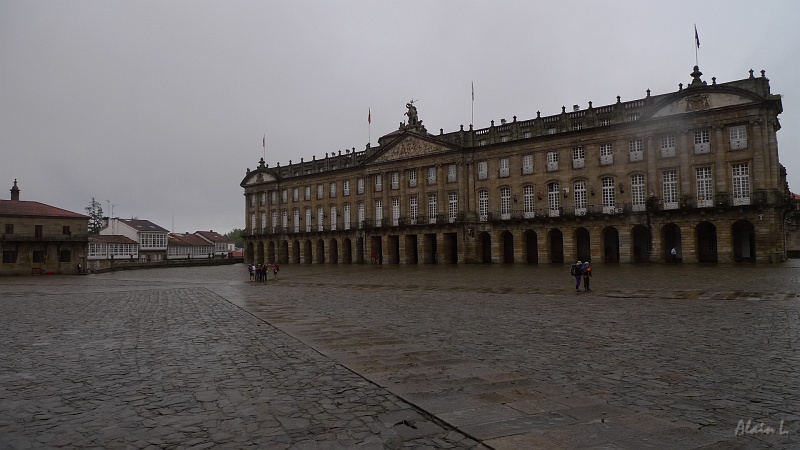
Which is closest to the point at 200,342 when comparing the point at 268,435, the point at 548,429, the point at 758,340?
the point at 268,435

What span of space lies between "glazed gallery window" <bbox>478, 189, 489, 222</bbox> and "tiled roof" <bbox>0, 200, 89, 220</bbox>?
42.1 metres

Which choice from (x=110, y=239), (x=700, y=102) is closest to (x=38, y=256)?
(x=110, y=239)

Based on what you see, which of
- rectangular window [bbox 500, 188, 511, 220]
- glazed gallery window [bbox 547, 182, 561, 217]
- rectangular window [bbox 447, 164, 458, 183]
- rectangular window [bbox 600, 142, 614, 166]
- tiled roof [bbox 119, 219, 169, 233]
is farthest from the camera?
tiled roof [bbox 119, 219, 169, 233]

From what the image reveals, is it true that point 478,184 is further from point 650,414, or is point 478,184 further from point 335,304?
point 650,414

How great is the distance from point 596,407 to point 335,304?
12.5 meters

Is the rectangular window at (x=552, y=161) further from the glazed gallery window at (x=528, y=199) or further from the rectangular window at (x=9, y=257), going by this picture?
the rectangular window at (x=9, y=257)

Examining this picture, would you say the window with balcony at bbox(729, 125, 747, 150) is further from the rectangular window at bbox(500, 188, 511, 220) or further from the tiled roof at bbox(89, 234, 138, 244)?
the tiled roof at bbox(89, 234, 138, 244)

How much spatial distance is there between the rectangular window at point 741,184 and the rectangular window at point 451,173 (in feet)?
78.2

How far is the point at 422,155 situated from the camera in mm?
54406

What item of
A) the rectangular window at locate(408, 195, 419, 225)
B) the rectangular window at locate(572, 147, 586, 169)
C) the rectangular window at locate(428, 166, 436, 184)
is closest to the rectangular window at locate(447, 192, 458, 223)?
the rectangular window at locate(428, 166, 436, 184)

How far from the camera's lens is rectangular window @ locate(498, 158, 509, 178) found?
48969mm

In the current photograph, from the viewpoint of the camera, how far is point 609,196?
43.5 metres

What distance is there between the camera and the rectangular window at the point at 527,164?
155 ft

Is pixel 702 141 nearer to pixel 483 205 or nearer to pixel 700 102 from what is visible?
pixel 700 102
